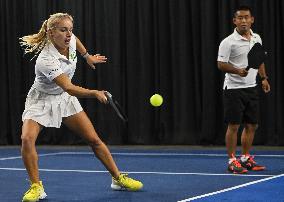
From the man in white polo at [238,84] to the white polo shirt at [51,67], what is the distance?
1945mm

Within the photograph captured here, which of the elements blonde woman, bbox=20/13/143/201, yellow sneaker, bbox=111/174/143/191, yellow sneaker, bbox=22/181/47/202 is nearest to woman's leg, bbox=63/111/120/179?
blonde woman, bbox=20/13/143/201

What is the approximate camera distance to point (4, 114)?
36.4ft

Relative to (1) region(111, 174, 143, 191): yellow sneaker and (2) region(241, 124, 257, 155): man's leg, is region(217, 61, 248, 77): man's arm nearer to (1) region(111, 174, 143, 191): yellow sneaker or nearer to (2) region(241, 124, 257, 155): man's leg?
(2) region(241, 124, 257, 155): man's leg

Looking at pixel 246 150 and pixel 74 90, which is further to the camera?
pixel 246 150

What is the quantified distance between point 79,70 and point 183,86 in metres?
1.77

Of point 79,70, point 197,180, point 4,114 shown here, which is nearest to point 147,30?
point 79,70

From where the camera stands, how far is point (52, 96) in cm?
512

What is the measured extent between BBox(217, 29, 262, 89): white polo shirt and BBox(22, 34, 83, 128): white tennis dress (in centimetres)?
192

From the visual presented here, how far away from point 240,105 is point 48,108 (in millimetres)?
2319

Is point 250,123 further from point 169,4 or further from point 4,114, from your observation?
point 4,114

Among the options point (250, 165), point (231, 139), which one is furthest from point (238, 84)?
point (250, 165)

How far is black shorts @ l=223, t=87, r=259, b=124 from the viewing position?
6.58 metres

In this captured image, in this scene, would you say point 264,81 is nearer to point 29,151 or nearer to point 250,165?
point 250,165

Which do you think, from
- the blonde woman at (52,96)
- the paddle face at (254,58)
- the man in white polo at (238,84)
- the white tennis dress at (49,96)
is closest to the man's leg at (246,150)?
Answer: the man in white polo at (238,84)
